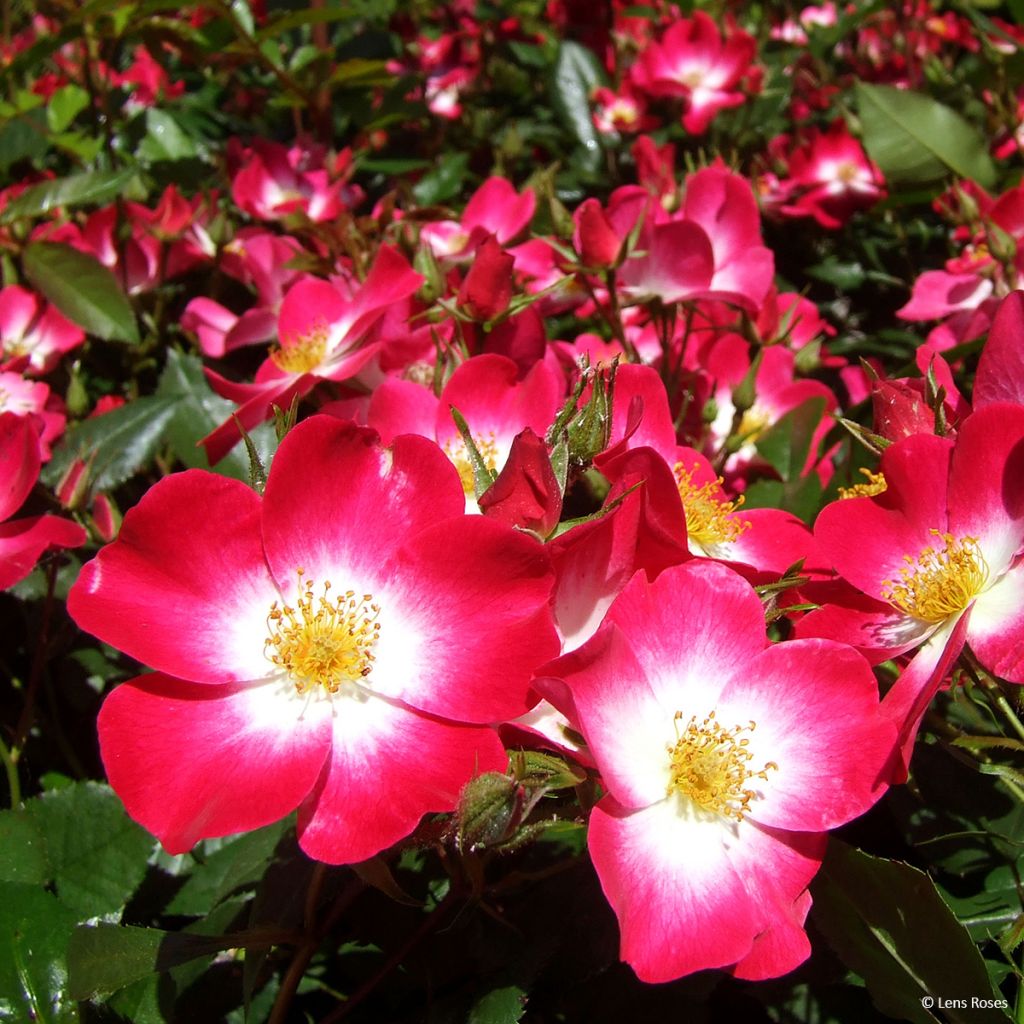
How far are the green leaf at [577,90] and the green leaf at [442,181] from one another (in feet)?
1.09

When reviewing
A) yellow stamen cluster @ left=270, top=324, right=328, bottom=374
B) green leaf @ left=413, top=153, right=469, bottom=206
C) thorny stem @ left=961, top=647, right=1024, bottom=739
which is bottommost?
green leaf @ left=413, top=153, right=469, bottom=206

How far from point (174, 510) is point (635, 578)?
1.21 feet

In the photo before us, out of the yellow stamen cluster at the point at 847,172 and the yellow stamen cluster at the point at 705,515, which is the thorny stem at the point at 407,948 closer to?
the yellow stamen cluster at the point at 705,515

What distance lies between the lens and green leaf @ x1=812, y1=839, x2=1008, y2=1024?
30.5 inches

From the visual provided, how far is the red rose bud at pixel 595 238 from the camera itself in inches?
49.4

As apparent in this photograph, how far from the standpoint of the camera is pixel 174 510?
80 centimetres

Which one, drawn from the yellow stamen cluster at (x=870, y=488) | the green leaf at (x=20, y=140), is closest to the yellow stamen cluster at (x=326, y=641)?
the yellow stamen cluster at (x=870, y=488)

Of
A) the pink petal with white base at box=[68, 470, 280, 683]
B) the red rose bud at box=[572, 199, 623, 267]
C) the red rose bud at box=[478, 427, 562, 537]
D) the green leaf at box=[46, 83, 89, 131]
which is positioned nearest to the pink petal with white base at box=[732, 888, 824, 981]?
the red rose bud at box=[478, 427, 562, 537]

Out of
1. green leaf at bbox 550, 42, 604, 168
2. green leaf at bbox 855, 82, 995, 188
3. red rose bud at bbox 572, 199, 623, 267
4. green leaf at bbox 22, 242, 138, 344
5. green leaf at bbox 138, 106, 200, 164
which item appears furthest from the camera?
green leaf at bbox 550, 42, 604, 168

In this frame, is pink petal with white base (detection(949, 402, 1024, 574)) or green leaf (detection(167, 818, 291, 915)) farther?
green leaf (detection(167, 818, 291, 915))

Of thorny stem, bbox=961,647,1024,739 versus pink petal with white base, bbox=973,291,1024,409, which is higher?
pink petal with white base, bbox=973,291,1024,409

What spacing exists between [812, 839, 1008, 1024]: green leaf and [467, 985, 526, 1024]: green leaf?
27 cm

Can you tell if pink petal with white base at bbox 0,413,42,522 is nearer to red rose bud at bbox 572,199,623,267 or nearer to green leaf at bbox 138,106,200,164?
red rose bud at bbox 572,199,623,267

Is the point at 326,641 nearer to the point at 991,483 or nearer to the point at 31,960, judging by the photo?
the point at 31,960
